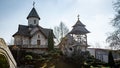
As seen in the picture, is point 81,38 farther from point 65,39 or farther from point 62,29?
point 62,29

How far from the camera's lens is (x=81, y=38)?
3562 centimetres

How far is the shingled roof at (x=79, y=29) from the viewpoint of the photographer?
117 feet

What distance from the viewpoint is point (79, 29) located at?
36.2m

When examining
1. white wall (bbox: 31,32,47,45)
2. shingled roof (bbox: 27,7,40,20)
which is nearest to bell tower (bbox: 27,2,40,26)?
shingled roof (bbox: 27,7,40,20)

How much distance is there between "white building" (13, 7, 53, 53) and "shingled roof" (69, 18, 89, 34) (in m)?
6.53

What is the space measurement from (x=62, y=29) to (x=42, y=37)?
6060 mm

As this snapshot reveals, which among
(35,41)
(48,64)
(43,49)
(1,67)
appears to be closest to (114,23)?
(48,64)

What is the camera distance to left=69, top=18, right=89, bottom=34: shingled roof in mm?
35716

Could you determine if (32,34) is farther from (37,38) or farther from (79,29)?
(79,29)

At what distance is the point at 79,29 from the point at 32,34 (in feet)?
41.1

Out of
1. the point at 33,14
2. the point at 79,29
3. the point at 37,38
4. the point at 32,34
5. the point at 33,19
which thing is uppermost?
the point at 33,14

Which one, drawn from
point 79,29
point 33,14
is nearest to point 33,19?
point 33,14

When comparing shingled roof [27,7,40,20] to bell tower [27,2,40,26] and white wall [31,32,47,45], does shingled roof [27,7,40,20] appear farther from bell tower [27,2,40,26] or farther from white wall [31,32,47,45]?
white wall [31,32,47,45]

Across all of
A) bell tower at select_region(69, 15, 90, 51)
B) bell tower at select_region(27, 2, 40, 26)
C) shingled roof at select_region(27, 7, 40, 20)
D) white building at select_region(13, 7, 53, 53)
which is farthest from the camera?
shingled roof at select_region(27, 7, 40, 20)
